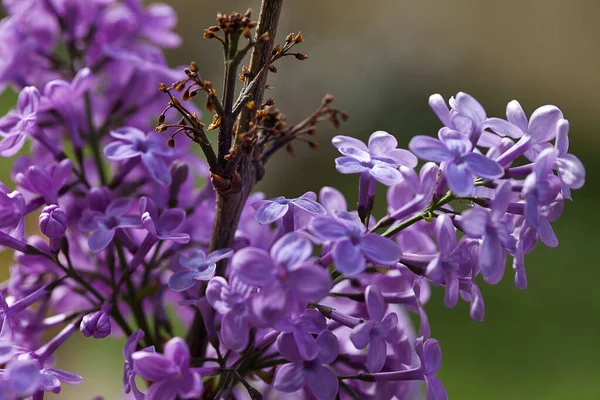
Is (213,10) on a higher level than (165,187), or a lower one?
lower

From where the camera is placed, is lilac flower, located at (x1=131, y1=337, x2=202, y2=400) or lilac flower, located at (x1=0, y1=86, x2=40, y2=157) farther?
lilac flower, located at (x1=0, y1=86, x2=40, y2=157)

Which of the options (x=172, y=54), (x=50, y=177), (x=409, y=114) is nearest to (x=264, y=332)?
(x=50, y=177)

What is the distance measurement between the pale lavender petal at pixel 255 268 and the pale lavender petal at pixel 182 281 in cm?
6

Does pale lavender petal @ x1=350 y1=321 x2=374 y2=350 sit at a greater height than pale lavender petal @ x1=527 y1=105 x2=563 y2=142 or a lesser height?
lesser

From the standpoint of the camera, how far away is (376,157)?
32 cm

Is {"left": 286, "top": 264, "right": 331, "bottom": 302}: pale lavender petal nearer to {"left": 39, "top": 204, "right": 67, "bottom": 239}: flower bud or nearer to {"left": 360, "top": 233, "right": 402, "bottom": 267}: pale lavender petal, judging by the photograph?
{"left": 360, "top": 233, "right": 402, "bottom": 267}: pale lavender petal

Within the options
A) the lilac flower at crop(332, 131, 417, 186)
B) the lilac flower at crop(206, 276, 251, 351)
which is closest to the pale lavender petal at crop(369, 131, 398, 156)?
the lilac flower at crop(332, 131, 417, 186)

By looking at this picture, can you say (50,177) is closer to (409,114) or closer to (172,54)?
(409,114)

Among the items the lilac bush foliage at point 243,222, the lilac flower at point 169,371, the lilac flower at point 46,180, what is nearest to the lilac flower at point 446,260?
the lilac bush foliage at point 243,222

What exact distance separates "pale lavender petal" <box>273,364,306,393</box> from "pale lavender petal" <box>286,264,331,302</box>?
0.19 feet

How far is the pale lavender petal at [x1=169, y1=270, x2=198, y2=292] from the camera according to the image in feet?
0.97

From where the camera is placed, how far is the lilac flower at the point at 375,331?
29 centimetres

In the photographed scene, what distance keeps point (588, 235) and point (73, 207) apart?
157 cm

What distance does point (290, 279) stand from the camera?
0.24 meters
